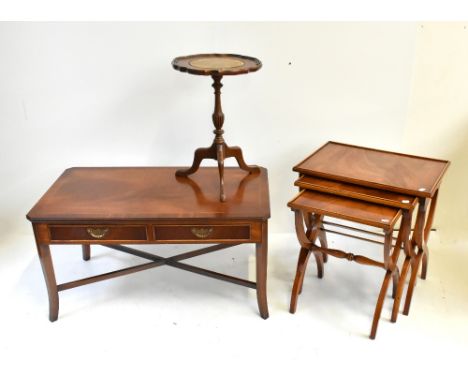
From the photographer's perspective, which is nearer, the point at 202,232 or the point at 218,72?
the point at 218,72

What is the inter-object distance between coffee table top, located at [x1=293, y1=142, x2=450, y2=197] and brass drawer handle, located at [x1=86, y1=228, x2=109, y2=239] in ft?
2.55

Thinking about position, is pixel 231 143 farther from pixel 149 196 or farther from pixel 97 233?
pixel 97 233

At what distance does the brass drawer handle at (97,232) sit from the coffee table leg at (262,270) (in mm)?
584

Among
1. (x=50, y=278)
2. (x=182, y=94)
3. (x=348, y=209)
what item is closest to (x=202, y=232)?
(x=348, y=209)

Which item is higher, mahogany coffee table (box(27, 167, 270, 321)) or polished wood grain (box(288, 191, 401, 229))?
polished wood grain (box(288, 191, 401, 229))

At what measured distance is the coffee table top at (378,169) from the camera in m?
1.74

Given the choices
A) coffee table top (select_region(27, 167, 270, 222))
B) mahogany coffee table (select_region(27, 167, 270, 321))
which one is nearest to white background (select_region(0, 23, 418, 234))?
coffee table top (select_region(27, 167, 270, 222))

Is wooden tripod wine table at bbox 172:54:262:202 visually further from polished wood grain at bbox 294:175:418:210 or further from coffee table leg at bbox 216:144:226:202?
polished wood grain at bbox 294:175:418:210

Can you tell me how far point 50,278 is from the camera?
1908mm

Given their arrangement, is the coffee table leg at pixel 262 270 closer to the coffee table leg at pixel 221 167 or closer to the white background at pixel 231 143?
the white background at pixel 231 143

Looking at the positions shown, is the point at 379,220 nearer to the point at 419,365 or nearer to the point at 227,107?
the point at 419,365

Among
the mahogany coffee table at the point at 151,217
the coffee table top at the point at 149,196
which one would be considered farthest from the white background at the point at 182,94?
the mahogany coffee table at the point at 151,217

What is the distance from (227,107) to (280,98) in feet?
0.84

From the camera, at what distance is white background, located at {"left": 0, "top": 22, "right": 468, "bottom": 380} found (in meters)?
1.81
